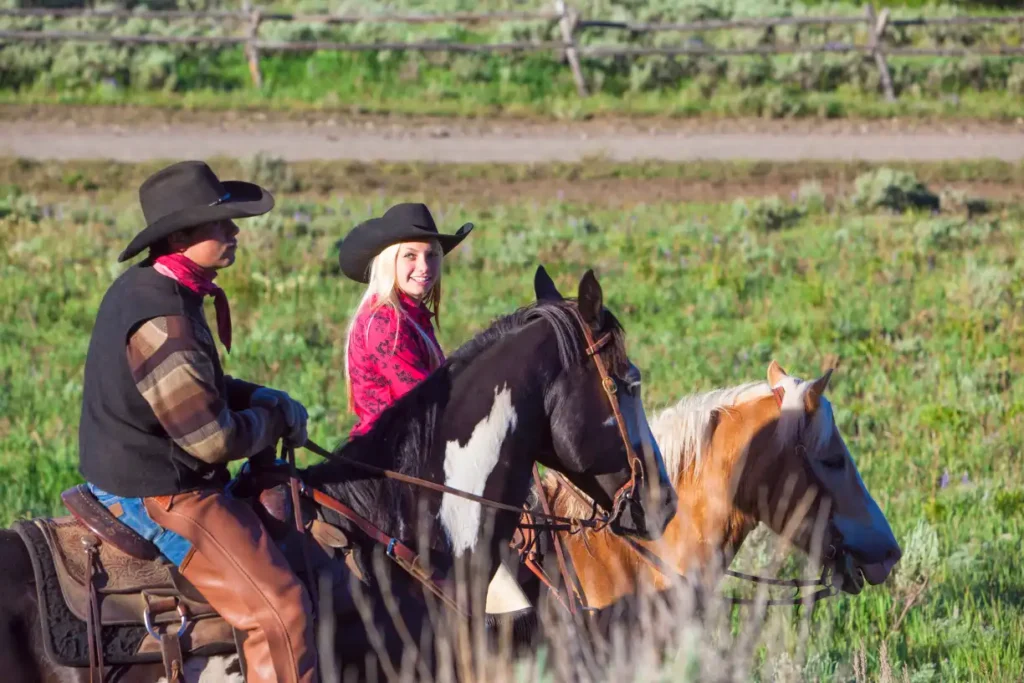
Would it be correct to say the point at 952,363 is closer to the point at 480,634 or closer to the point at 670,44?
the point at 480,634

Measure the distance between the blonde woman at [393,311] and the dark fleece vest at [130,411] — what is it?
4.00ft

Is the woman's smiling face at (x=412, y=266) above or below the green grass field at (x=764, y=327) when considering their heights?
above

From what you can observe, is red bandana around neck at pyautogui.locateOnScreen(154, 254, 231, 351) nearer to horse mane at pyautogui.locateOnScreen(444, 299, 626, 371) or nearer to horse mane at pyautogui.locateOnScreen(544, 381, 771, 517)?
horse mane at pyautogui.locateOnScreen(444, 299, 626, 371)

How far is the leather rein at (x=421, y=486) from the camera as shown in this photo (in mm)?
4668

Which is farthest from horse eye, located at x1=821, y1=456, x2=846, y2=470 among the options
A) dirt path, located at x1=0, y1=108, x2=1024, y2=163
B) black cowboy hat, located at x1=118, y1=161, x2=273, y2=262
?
dirt path, located at x1=0, y1=108, x2=1024, y2=163

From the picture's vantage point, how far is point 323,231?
15852 mm

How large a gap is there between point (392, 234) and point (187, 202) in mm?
1215

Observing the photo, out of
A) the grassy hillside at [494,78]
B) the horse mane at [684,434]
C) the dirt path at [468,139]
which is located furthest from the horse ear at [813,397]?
the grassy hillside at [494,78]

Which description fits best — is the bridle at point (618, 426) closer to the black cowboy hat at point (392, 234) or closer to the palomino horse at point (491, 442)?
the palomino horse at point (491, 442)

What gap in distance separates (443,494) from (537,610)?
947 millimetres

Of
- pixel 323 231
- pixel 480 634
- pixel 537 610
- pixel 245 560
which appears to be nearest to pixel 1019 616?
pixel 537 610

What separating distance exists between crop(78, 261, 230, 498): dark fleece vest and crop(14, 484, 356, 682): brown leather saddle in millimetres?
162

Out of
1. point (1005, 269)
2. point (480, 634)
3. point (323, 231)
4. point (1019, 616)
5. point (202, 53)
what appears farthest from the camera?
point (202, 53)

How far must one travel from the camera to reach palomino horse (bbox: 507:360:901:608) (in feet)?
19.3
